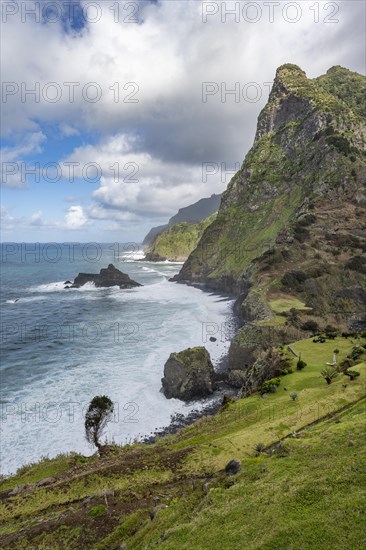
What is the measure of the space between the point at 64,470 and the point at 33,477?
2.05 m

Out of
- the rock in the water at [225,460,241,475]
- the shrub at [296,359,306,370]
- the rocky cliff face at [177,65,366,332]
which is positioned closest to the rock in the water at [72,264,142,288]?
the rocky cliff face at [177,65,366,332]

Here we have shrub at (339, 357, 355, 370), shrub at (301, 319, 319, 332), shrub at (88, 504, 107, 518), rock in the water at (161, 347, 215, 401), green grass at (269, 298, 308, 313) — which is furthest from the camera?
green grass at (269, 298, 308, 313)

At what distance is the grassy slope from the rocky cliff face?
31696 millimetres

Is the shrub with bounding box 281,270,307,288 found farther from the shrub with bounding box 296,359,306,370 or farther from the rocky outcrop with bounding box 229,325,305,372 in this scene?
the shrub with bounding box 296,359,306,370

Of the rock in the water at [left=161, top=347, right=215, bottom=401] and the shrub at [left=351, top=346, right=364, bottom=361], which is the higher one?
the shrub at [left=351, top=346, right=364, bottom=361]

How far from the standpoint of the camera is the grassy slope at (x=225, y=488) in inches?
388

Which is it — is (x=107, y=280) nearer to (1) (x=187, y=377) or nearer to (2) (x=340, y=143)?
(2) (x=340, y=143)

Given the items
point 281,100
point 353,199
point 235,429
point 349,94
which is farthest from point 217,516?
point 349,94

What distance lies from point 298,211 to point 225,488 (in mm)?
102333

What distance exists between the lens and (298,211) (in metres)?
107

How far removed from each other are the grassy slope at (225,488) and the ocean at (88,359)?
35.1 feet

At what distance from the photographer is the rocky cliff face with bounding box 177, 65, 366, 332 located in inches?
2798

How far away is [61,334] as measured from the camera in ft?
225

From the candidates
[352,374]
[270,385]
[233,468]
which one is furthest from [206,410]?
[233,468]
